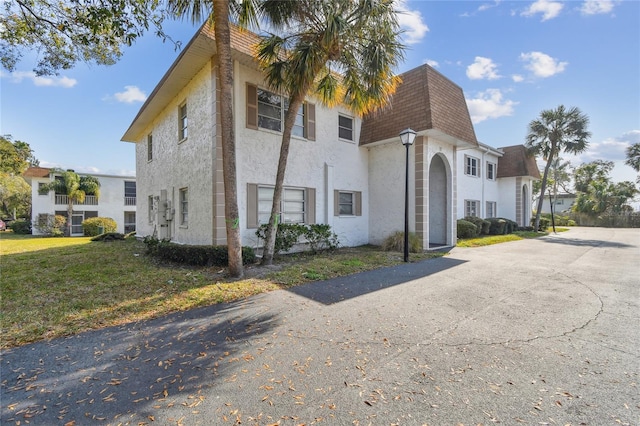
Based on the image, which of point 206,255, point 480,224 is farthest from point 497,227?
point 206,255

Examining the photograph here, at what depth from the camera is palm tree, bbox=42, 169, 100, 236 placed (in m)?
25.4

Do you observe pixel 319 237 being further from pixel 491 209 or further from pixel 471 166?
pixel 491 209

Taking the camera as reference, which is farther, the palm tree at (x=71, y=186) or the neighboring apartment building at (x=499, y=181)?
the palm tree at (x=71, y=186)

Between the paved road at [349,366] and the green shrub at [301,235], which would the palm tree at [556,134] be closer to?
the green shrub at [301,235]

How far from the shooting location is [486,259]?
9.77 meters

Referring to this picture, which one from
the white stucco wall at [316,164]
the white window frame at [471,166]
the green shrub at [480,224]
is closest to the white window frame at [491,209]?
the white window frame at [471,166]

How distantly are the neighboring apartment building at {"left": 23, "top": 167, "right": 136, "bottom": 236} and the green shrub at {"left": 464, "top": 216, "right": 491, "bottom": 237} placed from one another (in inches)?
1239

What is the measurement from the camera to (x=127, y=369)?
10.2 ft

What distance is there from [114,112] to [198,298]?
1362 cm

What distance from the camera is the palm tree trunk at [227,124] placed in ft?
21.2

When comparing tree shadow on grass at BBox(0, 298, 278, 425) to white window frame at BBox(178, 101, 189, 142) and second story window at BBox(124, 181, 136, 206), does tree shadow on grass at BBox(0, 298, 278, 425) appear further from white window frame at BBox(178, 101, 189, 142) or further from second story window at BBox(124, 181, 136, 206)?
second story window at BBox(124, 181, 136, 206)

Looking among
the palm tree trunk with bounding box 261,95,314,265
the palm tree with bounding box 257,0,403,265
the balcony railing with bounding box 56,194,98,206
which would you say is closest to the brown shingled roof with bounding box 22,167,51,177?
the balcony railing with bounding box 56,194,98,206

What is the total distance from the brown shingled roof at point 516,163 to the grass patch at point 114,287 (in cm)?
1778

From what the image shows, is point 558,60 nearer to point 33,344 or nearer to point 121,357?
point 121,357
